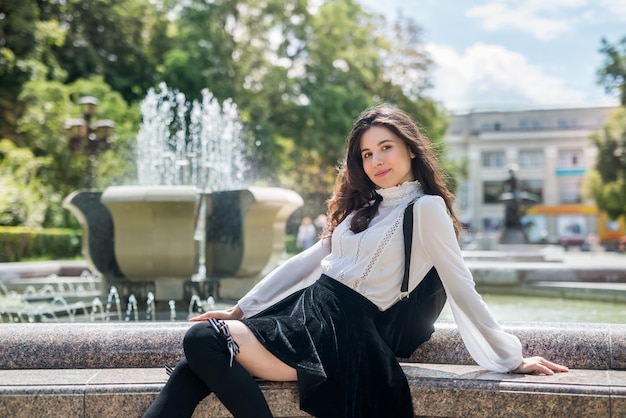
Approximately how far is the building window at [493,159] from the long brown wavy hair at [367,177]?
55185 mm

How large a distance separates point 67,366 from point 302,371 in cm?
106

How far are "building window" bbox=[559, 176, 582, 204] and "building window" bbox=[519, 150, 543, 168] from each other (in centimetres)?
227

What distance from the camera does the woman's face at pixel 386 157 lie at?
263cm

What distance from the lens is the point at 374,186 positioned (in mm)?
2789

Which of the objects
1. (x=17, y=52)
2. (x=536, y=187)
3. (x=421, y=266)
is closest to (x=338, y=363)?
(x=421, y=266)

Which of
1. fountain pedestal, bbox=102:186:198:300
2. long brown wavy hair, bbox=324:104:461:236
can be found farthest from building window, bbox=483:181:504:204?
long brown wavy hair, bbox=324:104:461:236

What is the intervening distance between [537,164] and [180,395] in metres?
56.4

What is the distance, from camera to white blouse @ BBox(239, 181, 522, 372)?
2418 millimetres

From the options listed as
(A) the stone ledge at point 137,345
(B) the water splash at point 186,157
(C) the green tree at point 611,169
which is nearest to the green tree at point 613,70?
(C) the green tree at point 611,169

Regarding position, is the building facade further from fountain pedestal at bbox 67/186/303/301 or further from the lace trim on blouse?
the lace trim on blouse

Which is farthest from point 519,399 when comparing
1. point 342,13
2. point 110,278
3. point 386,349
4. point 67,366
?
point 342,13

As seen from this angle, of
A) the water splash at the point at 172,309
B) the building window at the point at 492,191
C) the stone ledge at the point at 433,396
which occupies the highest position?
the stone ledge at the point at 433,396

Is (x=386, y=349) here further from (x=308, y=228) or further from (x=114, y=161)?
(x=114, y=161)

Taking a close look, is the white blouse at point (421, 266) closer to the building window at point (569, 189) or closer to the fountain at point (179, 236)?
the fountain at point (179, 236)
